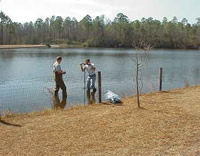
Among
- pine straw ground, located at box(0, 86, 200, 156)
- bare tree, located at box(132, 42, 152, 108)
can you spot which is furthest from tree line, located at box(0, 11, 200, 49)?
pine straw ground, located at box(0, 86, 200, 156)

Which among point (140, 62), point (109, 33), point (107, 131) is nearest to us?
point (107, 131)

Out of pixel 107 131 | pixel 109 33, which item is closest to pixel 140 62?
pixel 107 131

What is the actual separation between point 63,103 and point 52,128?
6218 mm

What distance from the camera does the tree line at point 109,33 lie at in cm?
13088

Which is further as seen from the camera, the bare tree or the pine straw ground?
the bare tree

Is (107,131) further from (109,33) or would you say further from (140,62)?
(109,33)

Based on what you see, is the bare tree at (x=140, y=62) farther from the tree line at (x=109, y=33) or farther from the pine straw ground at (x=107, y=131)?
the tree line at (x=109, y=33)

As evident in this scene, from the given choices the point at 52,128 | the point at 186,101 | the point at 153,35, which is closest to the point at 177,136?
the point at 52,128

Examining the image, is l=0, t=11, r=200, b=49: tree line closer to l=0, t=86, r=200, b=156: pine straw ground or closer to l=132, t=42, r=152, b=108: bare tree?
l=132, t=42, r=152, b=108: bare tree

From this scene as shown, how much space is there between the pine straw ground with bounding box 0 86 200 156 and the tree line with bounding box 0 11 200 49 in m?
113

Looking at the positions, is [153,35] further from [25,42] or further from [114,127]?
[114,127]

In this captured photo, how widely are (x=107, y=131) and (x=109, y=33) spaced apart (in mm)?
130006

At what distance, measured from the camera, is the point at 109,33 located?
137000 mm

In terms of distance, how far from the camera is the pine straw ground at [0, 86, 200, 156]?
7164mm
